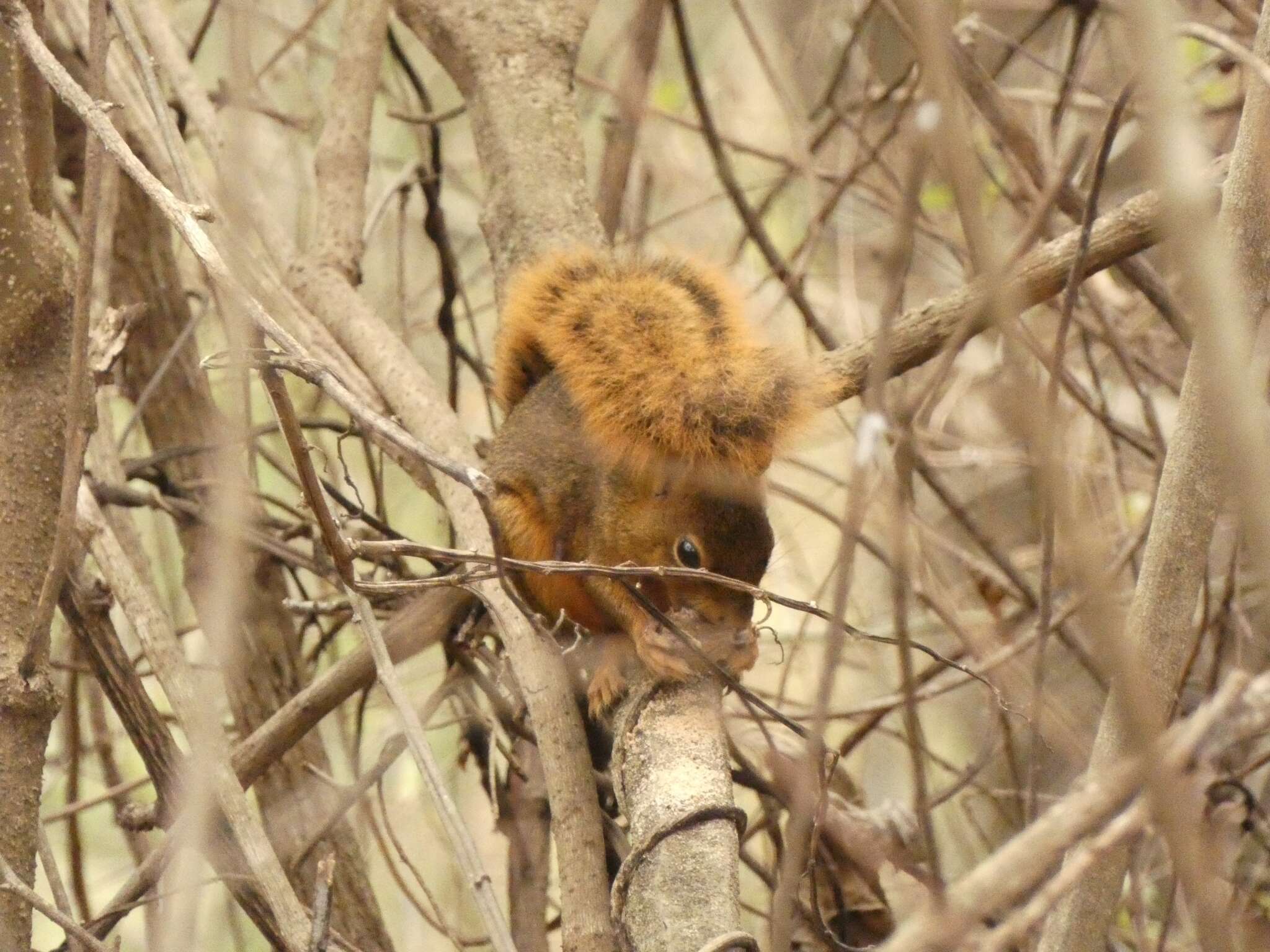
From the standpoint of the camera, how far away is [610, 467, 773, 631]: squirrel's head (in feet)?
5.98

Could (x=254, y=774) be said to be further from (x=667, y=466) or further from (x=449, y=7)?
(x=449, y=7)

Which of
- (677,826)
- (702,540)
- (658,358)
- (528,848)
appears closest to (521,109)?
(658,358)

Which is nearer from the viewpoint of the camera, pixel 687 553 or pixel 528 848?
pixel 687 553

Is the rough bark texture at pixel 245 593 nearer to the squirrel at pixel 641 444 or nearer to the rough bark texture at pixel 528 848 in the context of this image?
the rough bark texture at pixel 528 848

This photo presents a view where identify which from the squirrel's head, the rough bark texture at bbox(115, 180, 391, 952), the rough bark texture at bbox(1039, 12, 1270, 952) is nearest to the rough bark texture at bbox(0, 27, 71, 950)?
the rough bark texture at bbox(115, 180, 391, 952)

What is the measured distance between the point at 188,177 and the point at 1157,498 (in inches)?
37.2

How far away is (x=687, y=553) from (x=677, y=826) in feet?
1.97

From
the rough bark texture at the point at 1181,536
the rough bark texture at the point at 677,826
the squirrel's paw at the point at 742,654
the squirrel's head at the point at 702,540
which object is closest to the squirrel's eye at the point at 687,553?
the squirrel's head at the point at 702,540

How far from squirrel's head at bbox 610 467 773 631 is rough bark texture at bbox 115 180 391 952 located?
62 cm

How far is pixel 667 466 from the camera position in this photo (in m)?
1.79

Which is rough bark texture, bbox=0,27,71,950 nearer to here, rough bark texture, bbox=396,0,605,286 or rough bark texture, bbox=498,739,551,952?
rough bark texture, bbox=498,739,551,952

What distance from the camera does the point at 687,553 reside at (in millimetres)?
1859

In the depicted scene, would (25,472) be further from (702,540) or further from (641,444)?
(702,540)

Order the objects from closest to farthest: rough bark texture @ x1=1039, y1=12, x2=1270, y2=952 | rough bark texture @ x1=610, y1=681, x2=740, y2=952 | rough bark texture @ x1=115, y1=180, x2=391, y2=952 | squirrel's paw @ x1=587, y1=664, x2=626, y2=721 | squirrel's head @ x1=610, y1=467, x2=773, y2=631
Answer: rough bark texture @ x1=1039, y1=12, x2=1270, y2=952, rough bark texture @ x1=610, y1=681, x2=740, y2=952, squirrel's paw @ x1=587, y1=664, x2=626, y2=721, squirrel's head @ x1=610, y1=467, x2=773, y2=631, rough bark texture @ x1=115, y1=180, x2=391, y2=952
